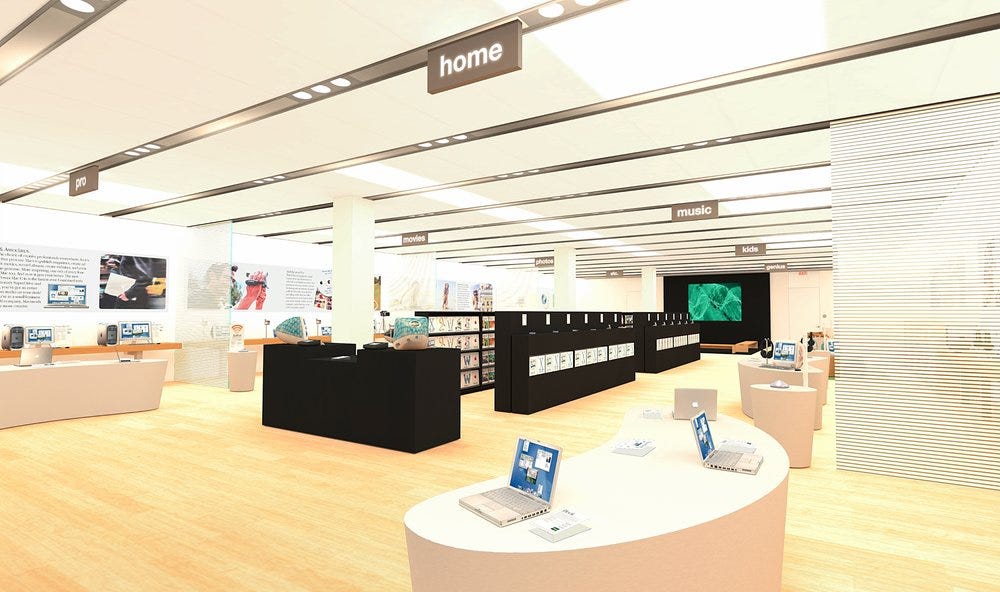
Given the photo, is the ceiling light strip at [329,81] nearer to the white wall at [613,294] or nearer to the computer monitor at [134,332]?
the computer monitor at [134,332]

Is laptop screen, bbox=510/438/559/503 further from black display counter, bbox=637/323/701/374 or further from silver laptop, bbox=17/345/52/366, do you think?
black display counter, bbox=637/323/701/374

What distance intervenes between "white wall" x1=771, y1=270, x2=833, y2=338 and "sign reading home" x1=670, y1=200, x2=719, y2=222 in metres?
16.8

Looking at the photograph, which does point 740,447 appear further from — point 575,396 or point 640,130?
point 575,396

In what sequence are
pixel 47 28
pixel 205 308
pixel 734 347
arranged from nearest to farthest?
pixel 47 28 < pixel 205 308 < pixel 734 347

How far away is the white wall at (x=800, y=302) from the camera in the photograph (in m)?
22.4

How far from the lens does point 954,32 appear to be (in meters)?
3.77

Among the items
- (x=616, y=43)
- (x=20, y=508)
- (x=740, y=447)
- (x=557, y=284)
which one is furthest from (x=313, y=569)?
(x=557, y=284)

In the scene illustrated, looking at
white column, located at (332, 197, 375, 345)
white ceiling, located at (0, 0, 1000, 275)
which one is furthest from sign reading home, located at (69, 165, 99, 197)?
white column, located at (332, 197, 375, 345)

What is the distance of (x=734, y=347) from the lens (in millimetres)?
21438

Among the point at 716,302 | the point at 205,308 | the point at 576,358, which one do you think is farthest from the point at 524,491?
the point at 716,302

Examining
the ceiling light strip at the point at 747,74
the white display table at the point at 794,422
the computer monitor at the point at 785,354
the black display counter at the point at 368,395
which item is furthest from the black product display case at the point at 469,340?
the white display table at the point at 794,422

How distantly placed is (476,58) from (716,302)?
23.6m

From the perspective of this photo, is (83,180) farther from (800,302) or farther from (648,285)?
(800,302)

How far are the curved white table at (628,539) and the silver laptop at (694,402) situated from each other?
3.43 ft
